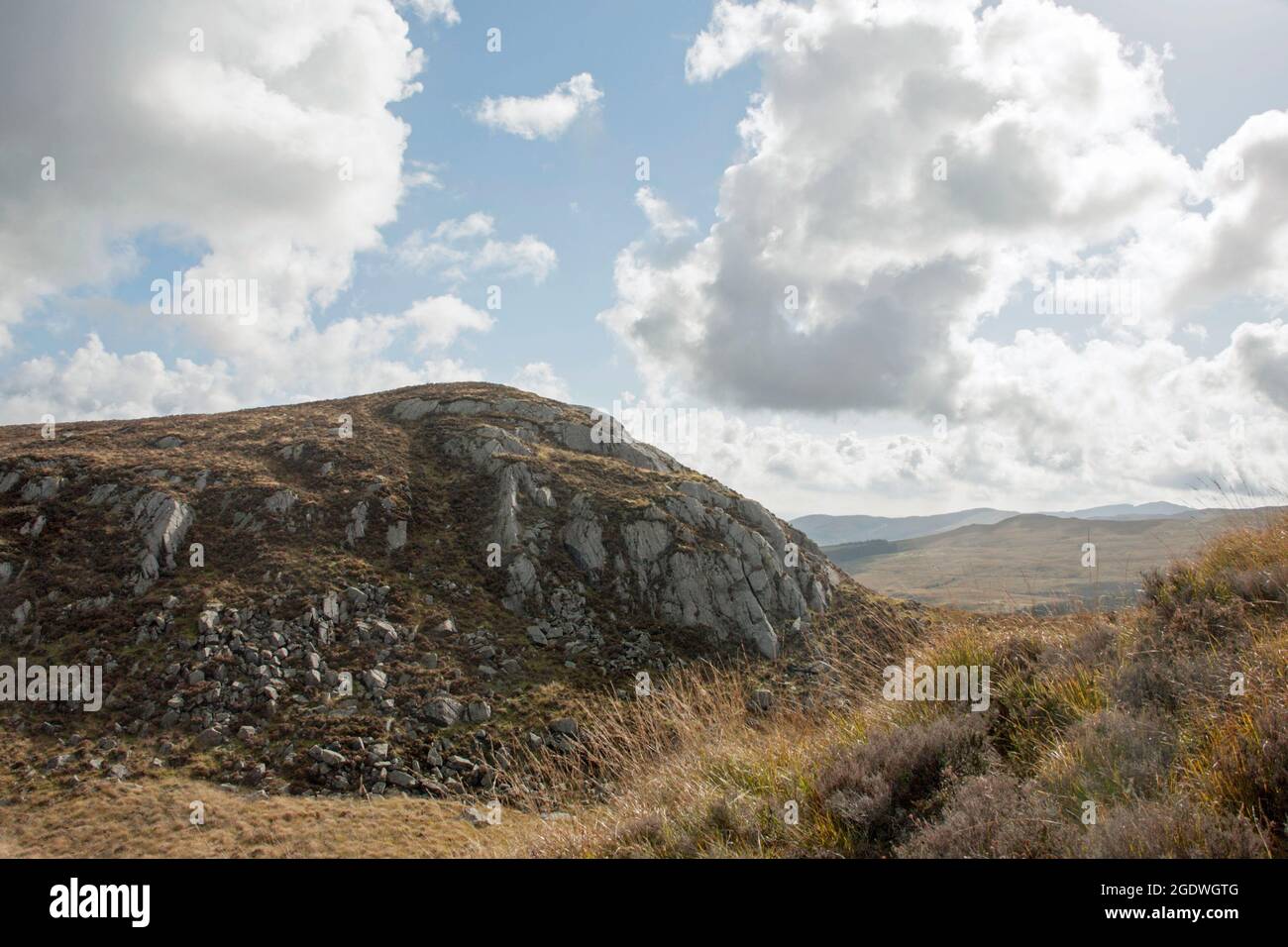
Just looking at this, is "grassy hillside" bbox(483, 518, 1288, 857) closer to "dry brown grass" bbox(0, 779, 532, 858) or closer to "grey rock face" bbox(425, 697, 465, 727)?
"dry brown grass" bbox(0, 779, 532, 858)

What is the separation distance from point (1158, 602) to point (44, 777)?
2728cm

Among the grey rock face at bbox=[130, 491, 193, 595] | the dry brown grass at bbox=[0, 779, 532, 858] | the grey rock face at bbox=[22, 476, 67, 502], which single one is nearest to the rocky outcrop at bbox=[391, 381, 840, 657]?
the dry brown grass at bbox=[0, 779, 532, 858]

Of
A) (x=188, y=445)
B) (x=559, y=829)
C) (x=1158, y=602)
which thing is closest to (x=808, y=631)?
(x=1158, y=602)

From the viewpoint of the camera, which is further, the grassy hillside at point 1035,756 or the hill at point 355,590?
the hill at point 355,590

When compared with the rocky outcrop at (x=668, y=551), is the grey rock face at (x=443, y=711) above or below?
below

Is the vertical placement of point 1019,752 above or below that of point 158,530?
below

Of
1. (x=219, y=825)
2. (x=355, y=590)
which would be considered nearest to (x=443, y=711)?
(x=219, y=825)

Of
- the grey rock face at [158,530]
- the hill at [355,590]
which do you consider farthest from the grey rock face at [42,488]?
the grey rock face at [158,530]

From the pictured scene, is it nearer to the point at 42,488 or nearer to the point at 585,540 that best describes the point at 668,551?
the point at 585,540

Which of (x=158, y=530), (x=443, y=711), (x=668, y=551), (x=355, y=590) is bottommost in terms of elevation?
(x=443, y=711)

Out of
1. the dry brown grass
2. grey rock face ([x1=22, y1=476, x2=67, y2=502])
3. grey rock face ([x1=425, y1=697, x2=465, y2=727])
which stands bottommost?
the dry brown grass

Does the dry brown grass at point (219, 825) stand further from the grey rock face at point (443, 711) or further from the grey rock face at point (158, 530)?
the grey rock face at point (158, 530)

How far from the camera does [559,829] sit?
6.62 m
